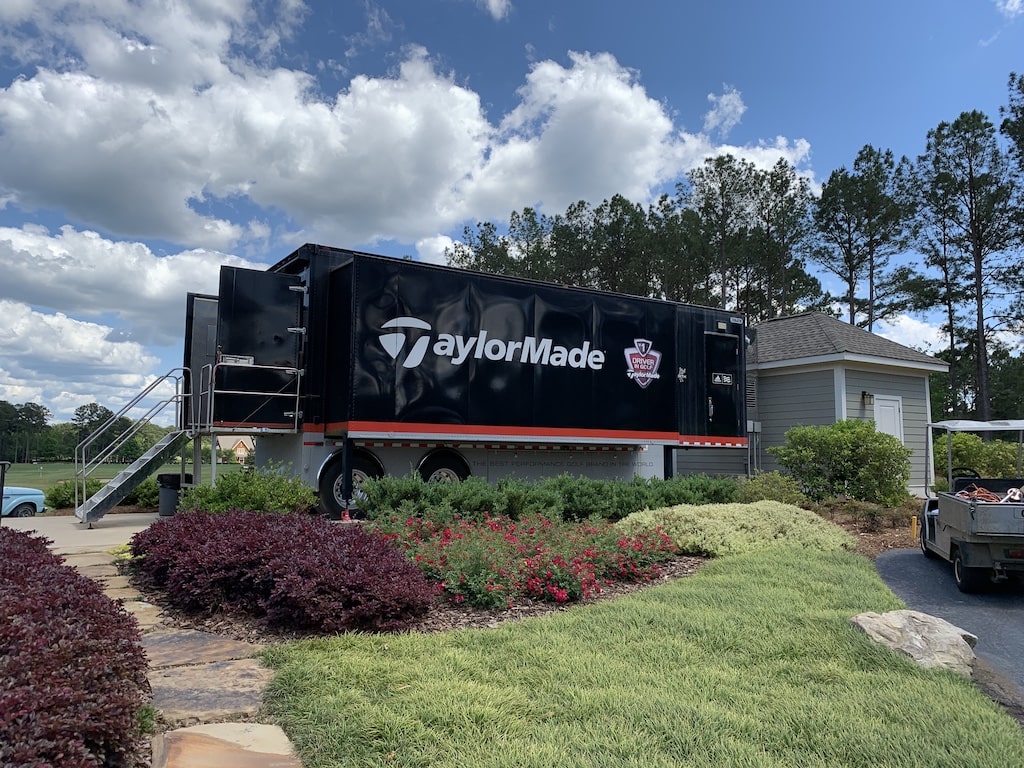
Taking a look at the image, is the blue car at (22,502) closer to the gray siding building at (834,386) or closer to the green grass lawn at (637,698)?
the green grass lawn at (637,698)

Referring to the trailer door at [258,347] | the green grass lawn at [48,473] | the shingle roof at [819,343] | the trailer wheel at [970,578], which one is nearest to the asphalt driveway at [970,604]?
the trailer wheel at [970,578]

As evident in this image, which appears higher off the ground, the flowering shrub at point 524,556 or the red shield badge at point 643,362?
the red shield badge at point 643,362

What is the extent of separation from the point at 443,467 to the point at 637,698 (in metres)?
7.58

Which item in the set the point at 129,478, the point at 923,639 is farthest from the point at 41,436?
the point at 923,639

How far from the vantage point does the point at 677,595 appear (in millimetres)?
5301

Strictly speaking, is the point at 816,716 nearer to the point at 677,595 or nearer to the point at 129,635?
the point at 677,595

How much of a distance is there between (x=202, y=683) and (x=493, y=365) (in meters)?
7.47

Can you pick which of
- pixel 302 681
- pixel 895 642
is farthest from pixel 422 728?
pixel 895 642

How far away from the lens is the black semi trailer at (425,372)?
375 inches

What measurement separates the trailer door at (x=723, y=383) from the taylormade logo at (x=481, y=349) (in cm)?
275

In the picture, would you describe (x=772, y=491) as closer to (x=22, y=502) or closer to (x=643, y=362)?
(x=643, y=362)

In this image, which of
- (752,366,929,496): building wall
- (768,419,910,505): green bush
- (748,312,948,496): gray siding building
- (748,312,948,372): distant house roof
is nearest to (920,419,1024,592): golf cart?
(768,419,910,505): green bush

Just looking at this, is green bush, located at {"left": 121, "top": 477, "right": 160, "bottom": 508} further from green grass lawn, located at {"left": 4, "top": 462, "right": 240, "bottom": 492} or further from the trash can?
the trash can

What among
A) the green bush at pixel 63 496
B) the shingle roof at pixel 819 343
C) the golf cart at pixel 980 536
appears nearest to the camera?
the golf cart at pixel 980 536
